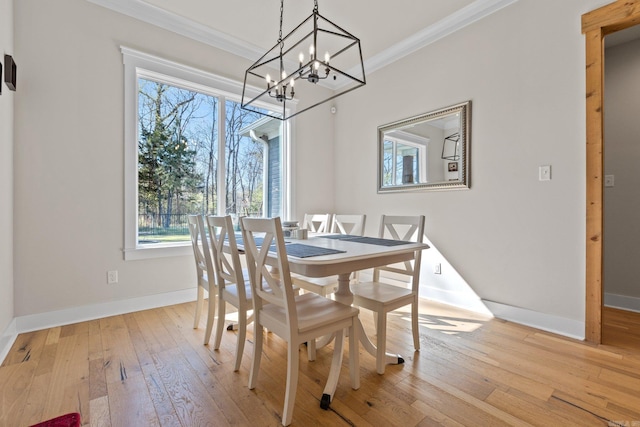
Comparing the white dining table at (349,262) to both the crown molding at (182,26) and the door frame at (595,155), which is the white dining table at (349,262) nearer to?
the door frame at (595,155)

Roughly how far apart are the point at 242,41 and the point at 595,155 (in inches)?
135

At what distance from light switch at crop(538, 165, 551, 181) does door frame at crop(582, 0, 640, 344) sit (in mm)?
247

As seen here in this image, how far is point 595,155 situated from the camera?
6.89ft

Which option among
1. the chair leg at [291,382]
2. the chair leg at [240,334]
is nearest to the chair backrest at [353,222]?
the chair leg at [240,334]

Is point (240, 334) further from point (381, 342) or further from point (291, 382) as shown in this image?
point (381, 342)

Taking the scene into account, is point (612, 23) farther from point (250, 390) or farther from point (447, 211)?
point (250, 390)

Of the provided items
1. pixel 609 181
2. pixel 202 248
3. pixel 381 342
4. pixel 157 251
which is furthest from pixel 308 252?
pixel 609 181

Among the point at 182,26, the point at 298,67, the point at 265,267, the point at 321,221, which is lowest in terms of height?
the point at 265,267

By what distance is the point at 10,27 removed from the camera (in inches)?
85.3

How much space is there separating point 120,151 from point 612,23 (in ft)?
13.2

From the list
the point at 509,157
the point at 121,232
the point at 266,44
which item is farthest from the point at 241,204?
the point at 509,157

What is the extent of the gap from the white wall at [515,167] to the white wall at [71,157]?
9.45ft

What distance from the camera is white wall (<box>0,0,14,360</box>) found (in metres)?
1.94

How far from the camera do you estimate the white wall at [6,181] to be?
194 centimetres
